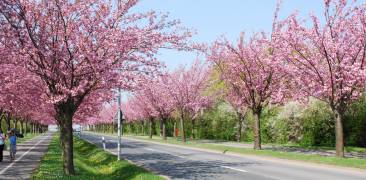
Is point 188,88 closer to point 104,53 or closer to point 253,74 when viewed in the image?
point 253,74

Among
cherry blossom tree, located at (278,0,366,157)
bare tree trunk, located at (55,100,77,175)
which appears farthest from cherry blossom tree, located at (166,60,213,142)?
bare tree trunk, located at (55,100,77,175)

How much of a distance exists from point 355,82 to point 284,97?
19.8ft

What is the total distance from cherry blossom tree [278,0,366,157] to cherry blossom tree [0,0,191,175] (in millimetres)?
8803

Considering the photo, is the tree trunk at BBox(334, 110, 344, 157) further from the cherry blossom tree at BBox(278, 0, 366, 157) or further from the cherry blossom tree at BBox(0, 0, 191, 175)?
the cherry blossom tree at BBox(0, 0, 191, 175)

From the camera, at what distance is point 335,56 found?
2138cm

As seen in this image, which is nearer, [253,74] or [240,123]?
[253,74]

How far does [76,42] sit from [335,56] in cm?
1257

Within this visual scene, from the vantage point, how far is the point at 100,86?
52.3 ft

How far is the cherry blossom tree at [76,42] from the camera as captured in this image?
573 inches

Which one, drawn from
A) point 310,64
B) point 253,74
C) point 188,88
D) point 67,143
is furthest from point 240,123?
point 67,143

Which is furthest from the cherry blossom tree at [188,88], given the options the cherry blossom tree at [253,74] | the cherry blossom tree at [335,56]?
the cherry blossom tree at [335,56]

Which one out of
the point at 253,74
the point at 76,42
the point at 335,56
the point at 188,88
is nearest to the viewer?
the point at 76,42

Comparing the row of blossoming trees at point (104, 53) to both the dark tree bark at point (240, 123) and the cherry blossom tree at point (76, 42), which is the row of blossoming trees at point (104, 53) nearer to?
the cherry blossom tree at point (76, 42)

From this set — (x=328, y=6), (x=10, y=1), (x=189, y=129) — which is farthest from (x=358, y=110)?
(x=189, y=129)
